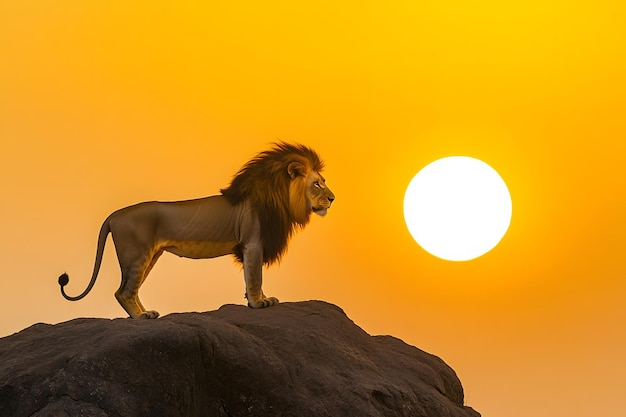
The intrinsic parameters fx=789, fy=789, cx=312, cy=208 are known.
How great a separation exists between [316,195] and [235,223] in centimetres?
47

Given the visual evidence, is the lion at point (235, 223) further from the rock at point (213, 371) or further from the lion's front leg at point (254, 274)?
the rock at point (213, 371)

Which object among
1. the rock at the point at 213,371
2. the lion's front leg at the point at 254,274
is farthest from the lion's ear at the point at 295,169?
the rock at the point at 213,371

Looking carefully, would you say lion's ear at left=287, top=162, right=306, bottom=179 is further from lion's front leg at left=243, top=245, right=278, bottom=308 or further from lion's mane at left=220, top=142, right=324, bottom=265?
lion's front leg at left=243, top=245, right=278, bottom=308

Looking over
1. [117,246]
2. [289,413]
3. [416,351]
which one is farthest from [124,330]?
[416,351]

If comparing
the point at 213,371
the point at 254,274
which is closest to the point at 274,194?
the point at 254,274

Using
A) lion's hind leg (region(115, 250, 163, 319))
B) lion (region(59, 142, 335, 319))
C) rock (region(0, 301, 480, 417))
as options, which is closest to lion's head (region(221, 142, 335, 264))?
lion (region(59, 142, 335, 319))

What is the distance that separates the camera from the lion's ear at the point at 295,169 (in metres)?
4.24

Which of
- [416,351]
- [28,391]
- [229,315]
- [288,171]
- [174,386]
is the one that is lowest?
[28,391]

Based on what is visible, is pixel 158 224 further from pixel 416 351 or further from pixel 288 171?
pixel 416 351

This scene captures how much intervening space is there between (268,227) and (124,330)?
4.09 feet

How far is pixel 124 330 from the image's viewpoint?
3.08 metres

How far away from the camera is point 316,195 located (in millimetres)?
4273

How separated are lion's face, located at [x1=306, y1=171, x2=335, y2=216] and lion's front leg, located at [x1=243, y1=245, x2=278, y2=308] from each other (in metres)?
0.39

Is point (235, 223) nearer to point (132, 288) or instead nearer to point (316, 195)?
point (316, 195)
